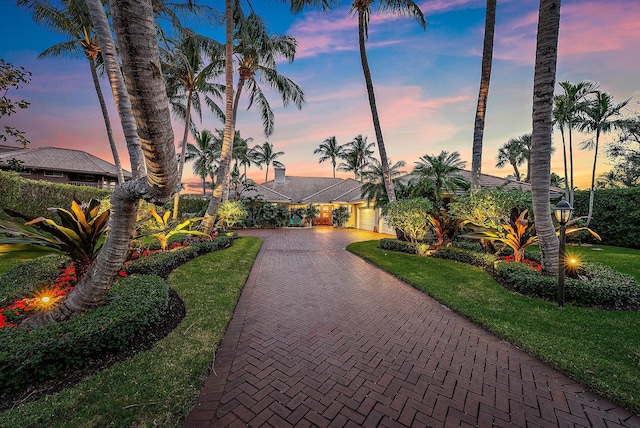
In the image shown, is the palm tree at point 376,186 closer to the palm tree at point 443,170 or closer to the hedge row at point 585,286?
the palm tree at point 443,170

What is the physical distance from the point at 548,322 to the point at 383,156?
9259 millimetres

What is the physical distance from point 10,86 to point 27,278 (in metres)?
4.50

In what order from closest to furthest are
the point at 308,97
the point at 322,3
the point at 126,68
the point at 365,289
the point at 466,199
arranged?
the point at 126,68
the point at 365,289
the point at 466,199
the point at 322,3
the point at 308,97

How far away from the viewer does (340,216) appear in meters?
25.9

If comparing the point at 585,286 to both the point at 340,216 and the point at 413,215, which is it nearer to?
the point at 413,215

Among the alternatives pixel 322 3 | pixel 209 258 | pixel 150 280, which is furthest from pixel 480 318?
pixel 322 3

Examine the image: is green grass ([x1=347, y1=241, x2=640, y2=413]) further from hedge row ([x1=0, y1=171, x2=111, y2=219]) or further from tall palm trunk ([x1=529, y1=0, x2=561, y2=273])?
hedge row ([x1=0, y1=171, x2=111, y2=219])

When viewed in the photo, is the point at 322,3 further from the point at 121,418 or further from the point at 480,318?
the point at 121,418

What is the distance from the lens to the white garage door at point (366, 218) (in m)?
21.4

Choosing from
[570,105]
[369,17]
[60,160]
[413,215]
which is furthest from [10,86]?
[570,105]

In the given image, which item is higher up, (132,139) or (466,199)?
(132,139)

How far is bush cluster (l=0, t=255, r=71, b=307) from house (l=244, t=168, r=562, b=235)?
17952 mm

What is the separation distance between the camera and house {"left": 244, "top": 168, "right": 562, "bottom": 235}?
2278 cm

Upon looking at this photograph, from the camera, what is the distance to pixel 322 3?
12.0m
